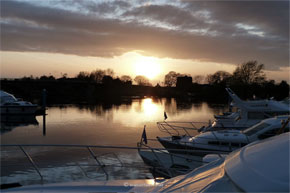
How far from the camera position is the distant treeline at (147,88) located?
216 feet

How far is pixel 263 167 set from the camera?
5.17 feet

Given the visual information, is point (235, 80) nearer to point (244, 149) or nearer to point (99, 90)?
point (99, 90)

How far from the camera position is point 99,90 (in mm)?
92188

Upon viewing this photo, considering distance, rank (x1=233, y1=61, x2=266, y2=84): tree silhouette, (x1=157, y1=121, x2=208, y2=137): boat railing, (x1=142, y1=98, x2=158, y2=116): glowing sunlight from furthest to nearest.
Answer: (x1=233, y1=61, x2=266, y2=84): tree silhouette
(x1=142, y1=98, x2=158, y2=116): glowing sunlight
(x1=157, y1=121, x2=208, y2=137): boat railing

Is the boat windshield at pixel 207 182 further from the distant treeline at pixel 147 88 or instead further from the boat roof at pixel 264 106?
the distant treeline at pixel 147 88

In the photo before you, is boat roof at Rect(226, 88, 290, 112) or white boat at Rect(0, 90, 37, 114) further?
white boat at Rect(0, 90, 37, 114)

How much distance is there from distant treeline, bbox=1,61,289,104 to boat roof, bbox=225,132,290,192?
54.5 m

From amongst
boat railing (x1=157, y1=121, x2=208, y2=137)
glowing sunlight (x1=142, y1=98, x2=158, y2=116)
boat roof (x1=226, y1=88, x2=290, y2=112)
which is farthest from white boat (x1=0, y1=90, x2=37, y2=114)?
→ boat roof (x1=226, y1=88, x2=290, y2=112)

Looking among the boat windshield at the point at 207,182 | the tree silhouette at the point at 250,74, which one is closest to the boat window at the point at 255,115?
the boat windshield at the point at 207,182

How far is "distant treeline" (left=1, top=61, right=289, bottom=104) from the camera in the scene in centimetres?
6594

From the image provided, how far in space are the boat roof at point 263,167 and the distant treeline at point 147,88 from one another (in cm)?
5452

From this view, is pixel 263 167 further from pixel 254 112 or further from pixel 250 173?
pixel 254 112

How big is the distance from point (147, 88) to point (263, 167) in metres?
101

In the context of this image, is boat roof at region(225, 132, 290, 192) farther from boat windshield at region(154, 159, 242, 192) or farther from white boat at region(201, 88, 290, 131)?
white boat at region(201, 88, 290, 131)
